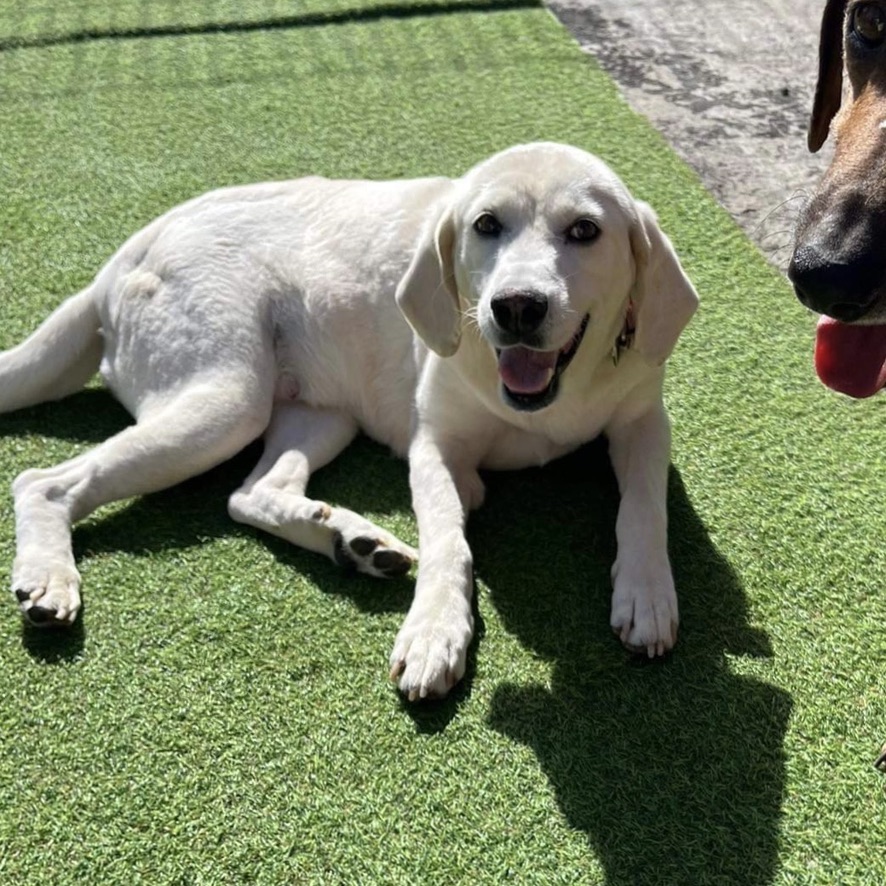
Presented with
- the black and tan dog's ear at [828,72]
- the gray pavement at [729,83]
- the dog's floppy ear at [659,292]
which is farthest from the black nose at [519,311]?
the gray pavement at [729,83]

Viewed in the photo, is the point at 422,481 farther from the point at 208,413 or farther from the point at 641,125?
the point at 641,125

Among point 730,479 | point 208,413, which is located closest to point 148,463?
point 208,413

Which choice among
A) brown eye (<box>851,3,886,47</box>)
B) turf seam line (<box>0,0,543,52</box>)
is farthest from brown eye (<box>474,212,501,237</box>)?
turf seam line (<box>0,0,543,52</box>)

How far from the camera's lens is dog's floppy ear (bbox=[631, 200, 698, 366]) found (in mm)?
2600

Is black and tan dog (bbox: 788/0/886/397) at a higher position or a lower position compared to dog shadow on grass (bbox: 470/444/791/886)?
higher

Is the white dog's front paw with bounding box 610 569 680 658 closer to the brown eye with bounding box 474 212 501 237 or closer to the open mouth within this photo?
the open mouth

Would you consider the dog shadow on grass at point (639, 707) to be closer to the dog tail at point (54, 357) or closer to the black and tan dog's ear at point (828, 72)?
the black and tan dog's ear at point (828, 72)

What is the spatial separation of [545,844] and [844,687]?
2.71 ft

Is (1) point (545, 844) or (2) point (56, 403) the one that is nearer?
(1) point (545, 844)

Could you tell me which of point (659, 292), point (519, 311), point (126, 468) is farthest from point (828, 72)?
point (126, 468)

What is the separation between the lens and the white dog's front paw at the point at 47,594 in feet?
8.25

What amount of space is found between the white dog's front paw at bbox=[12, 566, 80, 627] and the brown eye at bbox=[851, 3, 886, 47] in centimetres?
234

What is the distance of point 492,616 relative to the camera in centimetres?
261

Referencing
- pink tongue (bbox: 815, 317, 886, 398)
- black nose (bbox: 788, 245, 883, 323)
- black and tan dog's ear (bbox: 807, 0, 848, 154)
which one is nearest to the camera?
black nose (bbox: 788, 245, 883, 323)
